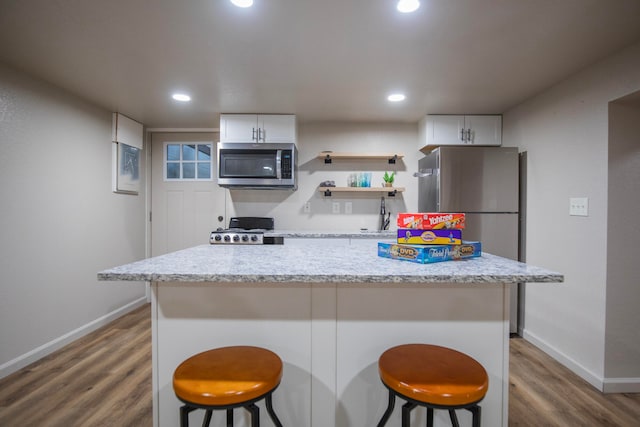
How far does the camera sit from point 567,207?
7.48ft

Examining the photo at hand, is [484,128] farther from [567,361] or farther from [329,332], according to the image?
[329,332]

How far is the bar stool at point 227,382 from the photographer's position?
33.4 inches

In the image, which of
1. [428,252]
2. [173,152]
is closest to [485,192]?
[428,252]

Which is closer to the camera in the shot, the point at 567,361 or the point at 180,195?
the point at 567,361

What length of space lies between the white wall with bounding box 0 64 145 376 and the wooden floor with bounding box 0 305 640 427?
11.8 inches

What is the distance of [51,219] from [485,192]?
385 cm

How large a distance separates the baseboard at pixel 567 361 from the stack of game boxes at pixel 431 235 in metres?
1.73

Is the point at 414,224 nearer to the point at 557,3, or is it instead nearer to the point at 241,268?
the point at 241,268

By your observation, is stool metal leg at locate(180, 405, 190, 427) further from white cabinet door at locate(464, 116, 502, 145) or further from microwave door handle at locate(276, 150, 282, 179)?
white cabinet door at locate(464, 116, 502, 145)

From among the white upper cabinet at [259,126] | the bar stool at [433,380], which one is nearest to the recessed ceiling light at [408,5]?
the bar stool at [433,380]

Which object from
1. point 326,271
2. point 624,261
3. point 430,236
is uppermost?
point 430,236

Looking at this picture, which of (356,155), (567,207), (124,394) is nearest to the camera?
(124,394)

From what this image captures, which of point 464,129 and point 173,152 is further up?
point 464,129

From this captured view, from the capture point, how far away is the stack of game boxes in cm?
122
